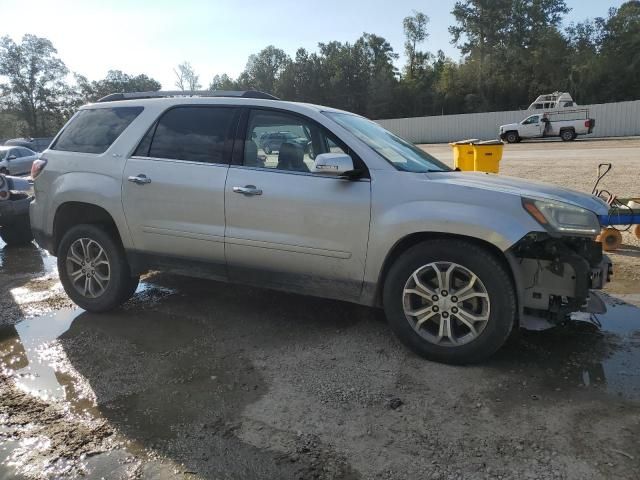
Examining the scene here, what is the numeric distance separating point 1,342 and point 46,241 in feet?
3.38

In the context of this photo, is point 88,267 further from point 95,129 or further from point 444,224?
point 444,224

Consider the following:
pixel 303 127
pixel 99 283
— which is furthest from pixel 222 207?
pixel 99 283

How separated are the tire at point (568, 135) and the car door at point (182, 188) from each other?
101ft

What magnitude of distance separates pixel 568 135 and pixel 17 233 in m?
30.3

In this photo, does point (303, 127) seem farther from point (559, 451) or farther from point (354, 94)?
point (354, 94)

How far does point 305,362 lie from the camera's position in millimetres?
3703

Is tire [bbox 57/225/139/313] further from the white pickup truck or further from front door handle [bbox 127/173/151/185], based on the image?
the white pickup truck

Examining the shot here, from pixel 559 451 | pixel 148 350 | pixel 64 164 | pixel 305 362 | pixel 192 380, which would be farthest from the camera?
pixel 64 164

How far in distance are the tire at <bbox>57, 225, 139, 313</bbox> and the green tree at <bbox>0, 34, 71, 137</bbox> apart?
79.7m

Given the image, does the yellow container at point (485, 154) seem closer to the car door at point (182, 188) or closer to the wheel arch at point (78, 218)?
the car door at point (182, 188)

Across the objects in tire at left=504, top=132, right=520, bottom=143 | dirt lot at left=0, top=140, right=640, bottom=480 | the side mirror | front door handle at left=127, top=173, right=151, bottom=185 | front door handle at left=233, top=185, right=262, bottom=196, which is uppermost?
tire at left=504, top=132, right=520, bottom=143

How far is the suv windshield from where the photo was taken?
3.90 metres

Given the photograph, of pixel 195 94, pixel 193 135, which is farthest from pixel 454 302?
pixel 195 94

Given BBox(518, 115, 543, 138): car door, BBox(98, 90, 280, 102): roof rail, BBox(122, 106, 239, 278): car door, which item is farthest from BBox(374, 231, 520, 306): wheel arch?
BBox(518, 115, 543, 138): car door
